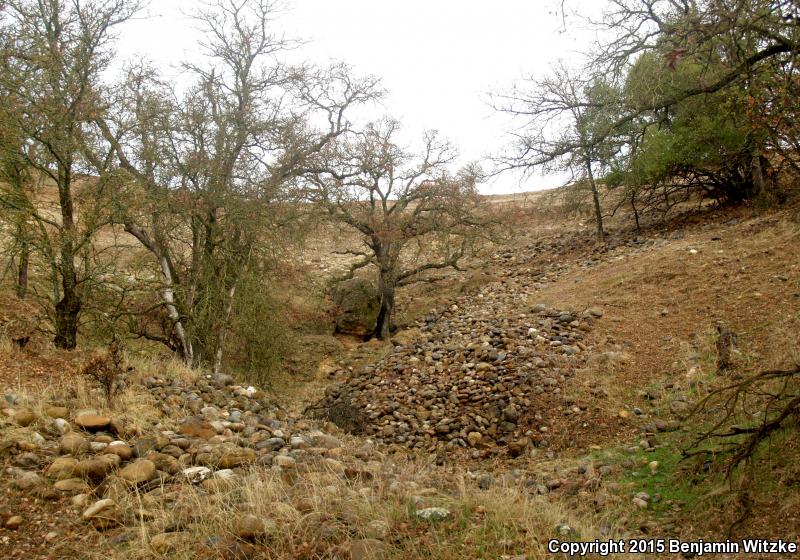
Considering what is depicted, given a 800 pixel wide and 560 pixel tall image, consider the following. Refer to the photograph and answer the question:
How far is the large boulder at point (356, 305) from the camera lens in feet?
51.2

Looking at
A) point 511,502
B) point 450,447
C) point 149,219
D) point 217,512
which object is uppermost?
point 149,219

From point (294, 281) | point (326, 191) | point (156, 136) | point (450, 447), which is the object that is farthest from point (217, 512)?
point (294, 281)

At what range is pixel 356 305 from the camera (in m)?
15.8

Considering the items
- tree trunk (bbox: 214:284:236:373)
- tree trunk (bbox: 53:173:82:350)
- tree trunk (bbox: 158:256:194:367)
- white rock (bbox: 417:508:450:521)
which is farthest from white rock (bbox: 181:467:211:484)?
tree trunk (bbox: 214:284:236:373)

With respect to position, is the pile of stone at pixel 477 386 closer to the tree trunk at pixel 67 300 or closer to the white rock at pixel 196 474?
the white rock at pixel 196 474

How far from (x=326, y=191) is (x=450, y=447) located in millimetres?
7657

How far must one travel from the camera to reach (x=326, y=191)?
1328 centimetres

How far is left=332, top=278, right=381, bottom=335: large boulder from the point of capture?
15617 mm

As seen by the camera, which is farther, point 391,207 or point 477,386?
point 391,207

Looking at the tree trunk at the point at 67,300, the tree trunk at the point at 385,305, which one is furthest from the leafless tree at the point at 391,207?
the tree trunk at the point at 67,300

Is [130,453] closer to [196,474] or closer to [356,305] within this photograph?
[196,474]

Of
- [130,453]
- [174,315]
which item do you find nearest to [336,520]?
[130,453]

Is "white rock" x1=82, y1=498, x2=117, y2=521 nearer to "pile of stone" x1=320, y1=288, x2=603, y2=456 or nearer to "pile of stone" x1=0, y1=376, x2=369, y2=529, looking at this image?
"pile of stone" x1=0, y1=376, x2=369, y2=529

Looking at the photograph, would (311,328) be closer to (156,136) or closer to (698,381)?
(156,136)
